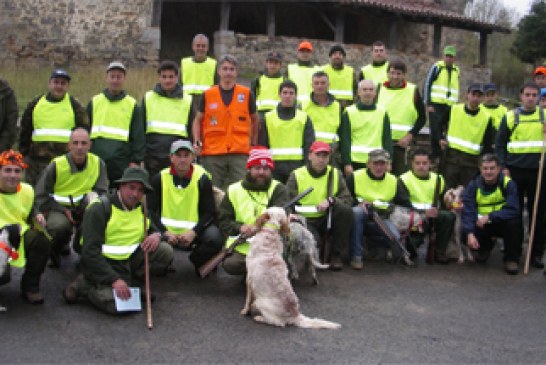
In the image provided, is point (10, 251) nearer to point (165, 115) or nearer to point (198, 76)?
point (165, 115)

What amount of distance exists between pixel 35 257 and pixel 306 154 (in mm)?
3696

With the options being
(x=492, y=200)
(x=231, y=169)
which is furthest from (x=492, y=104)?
(x=231, y=169)

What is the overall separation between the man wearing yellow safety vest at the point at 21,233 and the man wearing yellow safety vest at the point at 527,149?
18.9 feet

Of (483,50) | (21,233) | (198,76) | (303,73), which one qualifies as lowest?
(21,233)

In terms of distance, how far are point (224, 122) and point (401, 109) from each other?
2724mm

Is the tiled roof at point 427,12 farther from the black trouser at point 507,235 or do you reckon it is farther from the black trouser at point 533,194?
the black trouser at point 507,235

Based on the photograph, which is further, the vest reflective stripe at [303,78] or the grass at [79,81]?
the grass at [79,81]

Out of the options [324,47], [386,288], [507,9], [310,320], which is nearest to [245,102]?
[386,288]

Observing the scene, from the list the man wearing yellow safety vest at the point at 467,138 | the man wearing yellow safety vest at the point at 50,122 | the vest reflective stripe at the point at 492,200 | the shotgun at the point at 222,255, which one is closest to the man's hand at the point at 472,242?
the vest reflective stripe at the point at 492,200

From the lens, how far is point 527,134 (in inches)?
329

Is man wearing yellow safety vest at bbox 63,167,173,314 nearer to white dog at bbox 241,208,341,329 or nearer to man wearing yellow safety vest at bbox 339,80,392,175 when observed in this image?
white dog at bbox 241,208,341,329

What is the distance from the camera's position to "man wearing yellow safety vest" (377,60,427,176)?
367 inches

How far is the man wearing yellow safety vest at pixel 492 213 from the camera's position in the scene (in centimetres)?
804

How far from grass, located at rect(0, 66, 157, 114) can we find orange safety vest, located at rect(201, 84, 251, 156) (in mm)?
6418
